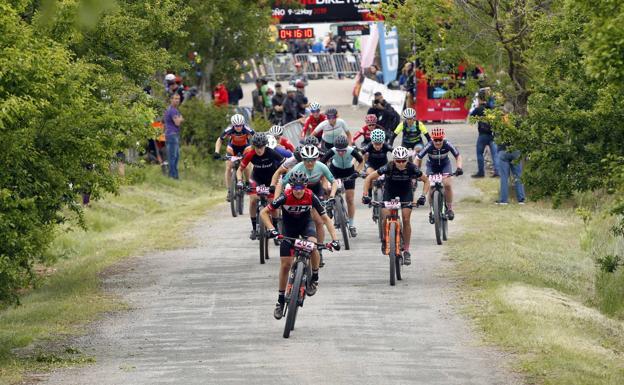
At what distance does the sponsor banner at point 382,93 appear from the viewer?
46250 mm

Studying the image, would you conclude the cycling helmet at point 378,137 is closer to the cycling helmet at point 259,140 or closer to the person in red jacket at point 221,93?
the cycling helmet at point 259,140

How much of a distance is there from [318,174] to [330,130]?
7939 millimetres

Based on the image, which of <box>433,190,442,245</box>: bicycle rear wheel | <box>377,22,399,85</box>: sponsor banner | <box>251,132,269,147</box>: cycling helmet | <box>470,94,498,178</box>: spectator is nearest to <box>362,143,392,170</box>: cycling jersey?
<box>433,190,442,245</box>: bicycle rear wheel

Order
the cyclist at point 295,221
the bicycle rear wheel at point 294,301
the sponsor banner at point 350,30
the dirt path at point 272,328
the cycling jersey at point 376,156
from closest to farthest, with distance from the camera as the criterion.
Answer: the dirt path at point 272,328
the bicycle rear wheel at point 294,301
the cyclist at point 295,221
the cycling jersey at point 376,156
the sponsor banner at point 350,30

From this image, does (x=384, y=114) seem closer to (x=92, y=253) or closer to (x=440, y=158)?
(x=440, y=158)

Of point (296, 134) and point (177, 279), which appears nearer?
point (177, 279)

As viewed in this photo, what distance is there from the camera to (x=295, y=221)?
626 inches

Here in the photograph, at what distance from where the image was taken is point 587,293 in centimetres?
2156

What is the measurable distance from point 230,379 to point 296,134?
24166 mm

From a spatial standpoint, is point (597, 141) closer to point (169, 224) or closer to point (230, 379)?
point (230, 379)

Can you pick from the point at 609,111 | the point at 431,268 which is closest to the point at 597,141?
the point at 609,111

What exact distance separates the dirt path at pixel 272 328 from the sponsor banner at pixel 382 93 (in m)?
22.8

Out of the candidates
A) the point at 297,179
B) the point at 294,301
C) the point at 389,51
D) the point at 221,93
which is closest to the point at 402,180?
the point at 297,179

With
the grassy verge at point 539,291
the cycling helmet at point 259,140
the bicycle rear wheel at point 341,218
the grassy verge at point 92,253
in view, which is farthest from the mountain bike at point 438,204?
the grassy verge at point 92,253
